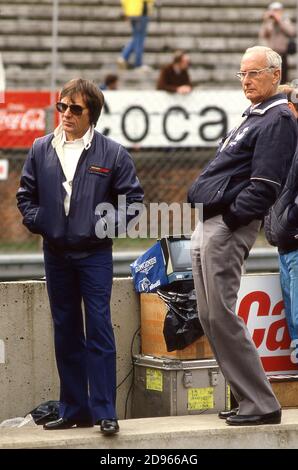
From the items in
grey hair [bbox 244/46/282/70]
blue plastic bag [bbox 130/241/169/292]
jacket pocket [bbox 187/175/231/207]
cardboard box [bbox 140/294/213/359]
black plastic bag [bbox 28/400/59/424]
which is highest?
grey hair [bbox 244/46/282/70]

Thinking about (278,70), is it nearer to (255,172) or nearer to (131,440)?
(255,172)

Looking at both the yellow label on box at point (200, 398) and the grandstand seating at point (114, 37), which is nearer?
the yellow label on box at point (200, 398)

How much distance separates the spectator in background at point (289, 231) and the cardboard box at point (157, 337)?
1.94 ft

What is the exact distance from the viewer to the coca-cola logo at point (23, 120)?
12172mm

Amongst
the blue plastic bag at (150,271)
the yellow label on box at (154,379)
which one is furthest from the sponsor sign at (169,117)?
the yellow label on box at (154,379)

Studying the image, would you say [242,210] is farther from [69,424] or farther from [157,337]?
[69,424]

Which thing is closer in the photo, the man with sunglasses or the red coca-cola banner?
the man with sunglasses

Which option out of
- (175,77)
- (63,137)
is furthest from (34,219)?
(175,77)

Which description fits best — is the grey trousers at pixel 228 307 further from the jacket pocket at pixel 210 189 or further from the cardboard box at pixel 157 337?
the cardboard box at pixel 157 337

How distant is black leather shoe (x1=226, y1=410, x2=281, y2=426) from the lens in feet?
21.6

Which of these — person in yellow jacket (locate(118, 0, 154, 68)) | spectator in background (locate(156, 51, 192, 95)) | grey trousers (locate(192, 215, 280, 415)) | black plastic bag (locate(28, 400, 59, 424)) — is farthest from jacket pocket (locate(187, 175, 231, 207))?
person in yellow jacket (locate(118, 0, 154, 68))

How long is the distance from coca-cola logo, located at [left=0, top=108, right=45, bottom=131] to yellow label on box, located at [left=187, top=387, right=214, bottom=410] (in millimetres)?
5431

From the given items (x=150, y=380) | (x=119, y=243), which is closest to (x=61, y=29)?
(x=119, y=243)

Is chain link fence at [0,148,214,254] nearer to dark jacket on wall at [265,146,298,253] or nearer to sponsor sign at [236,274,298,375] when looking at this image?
sponsor sign at [236,274,298,375]
